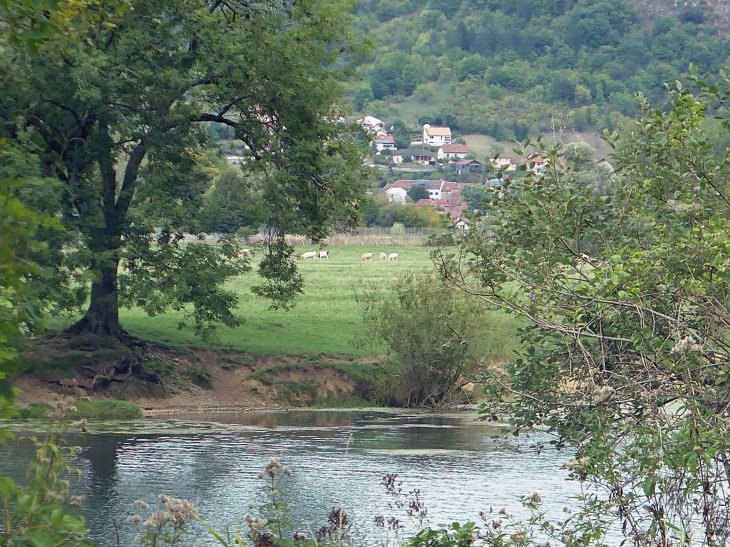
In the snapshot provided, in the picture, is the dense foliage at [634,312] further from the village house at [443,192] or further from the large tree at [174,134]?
the village house at [443,192]

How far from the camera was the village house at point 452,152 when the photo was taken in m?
191

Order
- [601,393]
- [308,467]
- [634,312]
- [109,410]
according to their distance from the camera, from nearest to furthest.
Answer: [601,393]
[634,312]
[308,467]
[109,410]

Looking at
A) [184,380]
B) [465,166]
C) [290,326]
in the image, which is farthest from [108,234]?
[465,166]

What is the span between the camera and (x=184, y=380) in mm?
22562

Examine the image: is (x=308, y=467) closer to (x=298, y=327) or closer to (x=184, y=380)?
(x=184, y=380)

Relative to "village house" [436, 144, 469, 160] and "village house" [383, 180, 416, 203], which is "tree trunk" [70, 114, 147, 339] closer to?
"village house" [383, 180, 416, 203]

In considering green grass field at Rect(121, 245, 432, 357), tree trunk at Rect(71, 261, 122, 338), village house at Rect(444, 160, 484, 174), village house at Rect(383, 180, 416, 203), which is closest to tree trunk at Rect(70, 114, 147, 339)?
tree trunk at Rect(71, 261, 122, 338)

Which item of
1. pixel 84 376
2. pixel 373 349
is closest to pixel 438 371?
pixel 373 349

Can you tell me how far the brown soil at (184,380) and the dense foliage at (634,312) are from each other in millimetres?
12040

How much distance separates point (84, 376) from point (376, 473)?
8551 mm

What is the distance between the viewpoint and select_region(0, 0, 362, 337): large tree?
1952 centimetres

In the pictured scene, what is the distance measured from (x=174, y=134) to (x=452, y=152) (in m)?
174

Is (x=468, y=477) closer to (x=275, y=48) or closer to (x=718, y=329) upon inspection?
(x=718, y=329)

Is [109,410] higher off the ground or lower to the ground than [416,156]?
lower
